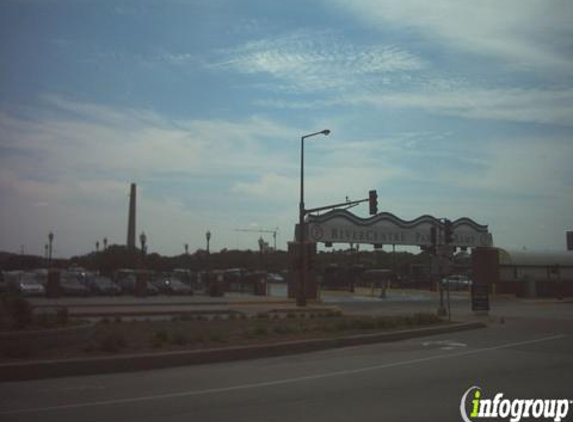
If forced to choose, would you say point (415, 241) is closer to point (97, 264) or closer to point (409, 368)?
point (409, 368)

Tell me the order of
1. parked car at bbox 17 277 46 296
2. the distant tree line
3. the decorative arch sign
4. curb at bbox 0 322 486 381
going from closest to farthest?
curb at bbox 0 322 486 381 → parked car at bbox 17 277 46 296 → the decorative arch sign → the distant tree line

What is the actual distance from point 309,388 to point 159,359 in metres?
4.07

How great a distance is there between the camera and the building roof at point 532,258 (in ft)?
227

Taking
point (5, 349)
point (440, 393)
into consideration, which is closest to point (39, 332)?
point (5, 349)

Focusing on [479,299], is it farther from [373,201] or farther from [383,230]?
[383,230]

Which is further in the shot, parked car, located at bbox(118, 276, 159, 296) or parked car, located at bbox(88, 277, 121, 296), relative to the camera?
parked car, located at bbox(118, 276, 159, 296)

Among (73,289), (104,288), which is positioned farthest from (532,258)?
(73,289)

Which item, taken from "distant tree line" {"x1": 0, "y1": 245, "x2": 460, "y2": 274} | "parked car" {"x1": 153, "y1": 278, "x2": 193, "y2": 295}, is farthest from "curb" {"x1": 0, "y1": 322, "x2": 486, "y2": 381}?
"distant tree line" {"x1": 0, "y1": 245, "x2": 460, "y2": 274}

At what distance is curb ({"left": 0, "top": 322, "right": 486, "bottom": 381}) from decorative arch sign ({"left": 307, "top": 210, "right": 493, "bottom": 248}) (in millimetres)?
28872

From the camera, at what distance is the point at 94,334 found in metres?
17.0

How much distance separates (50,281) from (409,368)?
34522mm

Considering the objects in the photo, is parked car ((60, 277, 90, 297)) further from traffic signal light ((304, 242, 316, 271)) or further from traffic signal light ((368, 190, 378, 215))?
traffic signal light ((368, 190, 378, 215))

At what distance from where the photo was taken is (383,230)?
52438mm

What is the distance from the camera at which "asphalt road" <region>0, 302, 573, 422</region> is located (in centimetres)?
899
